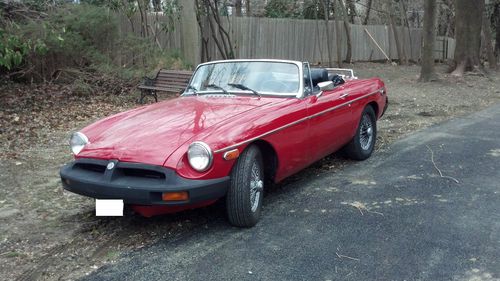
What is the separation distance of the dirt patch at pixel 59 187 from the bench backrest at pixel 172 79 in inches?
28.7

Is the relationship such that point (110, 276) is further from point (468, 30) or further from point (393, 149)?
point (468, 30)

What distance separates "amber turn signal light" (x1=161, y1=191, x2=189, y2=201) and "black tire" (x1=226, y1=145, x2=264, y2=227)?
0.45m

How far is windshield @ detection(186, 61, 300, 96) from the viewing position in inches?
222

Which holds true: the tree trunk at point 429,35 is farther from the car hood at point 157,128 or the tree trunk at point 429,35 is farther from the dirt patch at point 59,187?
the car hood at point 157,128

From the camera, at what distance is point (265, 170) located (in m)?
4.99

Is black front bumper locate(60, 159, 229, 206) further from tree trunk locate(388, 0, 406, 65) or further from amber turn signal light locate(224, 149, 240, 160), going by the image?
tree trunk locate(388, 0, 406, 65)

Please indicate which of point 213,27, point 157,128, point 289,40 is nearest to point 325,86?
point 157,128

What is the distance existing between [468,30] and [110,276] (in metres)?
17.0

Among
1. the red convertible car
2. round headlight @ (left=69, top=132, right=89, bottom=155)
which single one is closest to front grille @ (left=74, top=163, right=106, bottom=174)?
the red convertible car

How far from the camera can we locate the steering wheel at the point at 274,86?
5.62 meters

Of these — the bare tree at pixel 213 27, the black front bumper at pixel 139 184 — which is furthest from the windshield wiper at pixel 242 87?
the bare tree at pixel 213 27

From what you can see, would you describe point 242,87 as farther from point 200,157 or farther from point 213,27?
point 213,27

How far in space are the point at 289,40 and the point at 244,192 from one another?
1759 centimetres

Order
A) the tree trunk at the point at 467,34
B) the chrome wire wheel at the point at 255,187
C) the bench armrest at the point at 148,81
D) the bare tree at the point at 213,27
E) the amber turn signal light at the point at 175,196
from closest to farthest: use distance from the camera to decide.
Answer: the amber turn signal light at the point at 175,196, the chrome wire wheel at the point at 255,187, the bench armrest at the point at 148,81, the bare tree at the point at 213,27, the tree trunk at the point at 467,34
